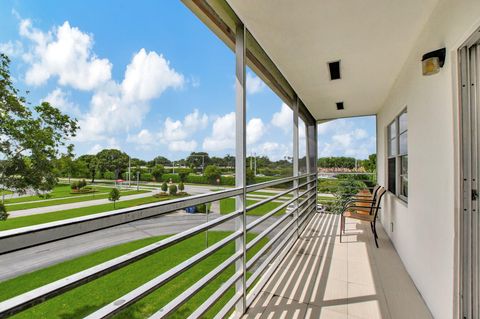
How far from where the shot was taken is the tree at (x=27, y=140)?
1.94ft

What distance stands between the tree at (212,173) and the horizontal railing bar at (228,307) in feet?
2.90

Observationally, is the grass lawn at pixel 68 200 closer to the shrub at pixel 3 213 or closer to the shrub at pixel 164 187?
the shrub at pixel 3 213

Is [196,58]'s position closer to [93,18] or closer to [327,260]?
[93,18]

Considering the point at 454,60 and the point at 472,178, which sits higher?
the point at 454,60

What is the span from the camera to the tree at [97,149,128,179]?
0.83 m

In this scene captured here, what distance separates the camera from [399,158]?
325cm

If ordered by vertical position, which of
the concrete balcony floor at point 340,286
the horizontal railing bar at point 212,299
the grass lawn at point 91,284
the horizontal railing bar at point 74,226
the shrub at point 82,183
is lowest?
the concrete balcony floor at point 340,286

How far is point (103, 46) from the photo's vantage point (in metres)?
0.85

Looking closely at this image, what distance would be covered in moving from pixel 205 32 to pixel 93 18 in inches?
40.2

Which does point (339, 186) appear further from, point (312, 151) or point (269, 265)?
point (269, 265)

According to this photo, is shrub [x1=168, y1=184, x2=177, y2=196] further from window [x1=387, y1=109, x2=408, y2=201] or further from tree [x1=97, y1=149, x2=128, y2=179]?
window [x1=387, y1=109, x2=408, y2=201]

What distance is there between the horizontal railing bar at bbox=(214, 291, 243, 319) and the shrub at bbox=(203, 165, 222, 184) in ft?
2.90

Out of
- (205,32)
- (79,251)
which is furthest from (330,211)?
(79,251)

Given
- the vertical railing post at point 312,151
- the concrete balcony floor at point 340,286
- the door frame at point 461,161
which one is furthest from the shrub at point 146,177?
the vertical railing post at point 312,151
